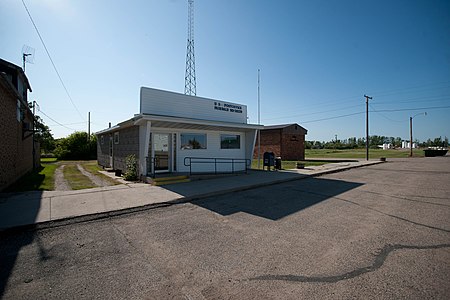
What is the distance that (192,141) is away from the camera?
13.1 metres

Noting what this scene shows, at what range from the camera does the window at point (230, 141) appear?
14492 millimetres

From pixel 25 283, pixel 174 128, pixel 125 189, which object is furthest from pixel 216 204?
pixel 174 128

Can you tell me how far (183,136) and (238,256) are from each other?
9.61 meters

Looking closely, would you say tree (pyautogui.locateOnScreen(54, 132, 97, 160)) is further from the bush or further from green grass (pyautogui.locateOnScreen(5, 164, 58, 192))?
the bush

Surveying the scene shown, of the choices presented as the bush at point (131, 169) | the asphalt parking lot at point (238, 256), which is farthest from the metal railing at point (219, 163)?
the asphalt parking lot at point (238, 256)

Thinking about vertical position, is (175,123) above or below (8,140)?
above

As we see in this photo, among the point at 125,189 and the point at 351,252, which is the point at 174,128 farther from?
the point at 351,252

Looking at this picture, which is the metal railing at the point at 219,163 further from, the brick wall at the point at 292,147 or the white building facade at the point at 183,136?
the brick wall at the point at 292,147

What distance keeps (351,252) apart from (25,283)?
15.9 ft

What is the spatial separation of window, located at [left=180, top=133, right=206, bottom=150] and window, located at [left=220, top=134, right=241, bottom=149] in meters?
1.40

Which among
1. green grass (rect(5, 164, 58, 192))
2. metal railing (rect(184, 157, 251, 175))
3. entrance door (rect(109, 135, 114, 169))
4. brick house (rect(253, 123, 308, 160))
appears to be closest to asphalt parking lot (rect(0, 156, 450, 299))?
green grass (rect(5, 164, 58, 192))

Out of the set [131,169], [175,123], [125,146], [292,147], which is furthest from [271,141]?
[131,169]

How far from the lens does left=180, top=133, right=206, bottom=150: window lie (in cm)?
1273

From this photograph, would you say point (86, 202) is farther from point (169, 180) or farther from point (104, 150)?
point (104, 150)
